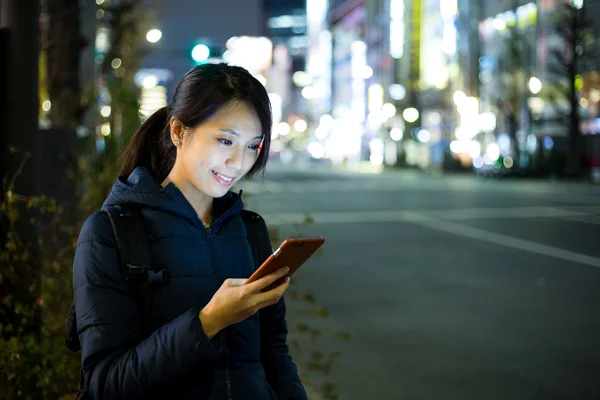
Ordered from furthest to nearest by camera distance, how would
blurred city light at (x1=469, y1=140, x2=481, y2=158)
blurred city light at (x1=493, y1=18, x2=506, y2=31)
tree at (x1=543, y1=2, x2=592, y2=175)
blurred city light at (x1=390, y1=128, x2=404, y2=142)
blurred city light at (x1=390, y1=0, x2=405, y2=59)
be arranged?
1. blurred city light at (x1=390, y1=128, x2=404, y2=142)
2. blurred city light at (x1=390, y1=0, x2=405, y2=59)
3. blurred city light at (x1=469, y1=140, x2=481, y2=158)
4. blurred city light at (x1=493, y1=18, x2=506, y2=31)
5. tree at (x1=543, y1=2, x2=592, y2=175)

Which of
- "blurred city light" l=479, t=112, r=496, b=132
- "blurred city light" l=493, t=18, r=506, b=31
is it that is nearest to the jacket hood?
"blurred city light" l=493, t=18, r=506, b=31

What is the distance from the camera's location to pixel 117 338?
1.76 meters

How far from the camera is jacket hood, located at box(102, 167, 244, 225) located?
188 cm

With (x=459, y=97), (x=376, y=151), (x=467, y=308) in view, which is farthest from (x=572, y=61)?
(x=376, y=151)

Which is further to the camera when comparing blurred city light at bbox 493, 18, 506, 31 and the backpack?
blurred city light at bbox 493, 18, 506, 31

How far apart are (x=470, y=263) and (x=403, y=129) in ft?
235

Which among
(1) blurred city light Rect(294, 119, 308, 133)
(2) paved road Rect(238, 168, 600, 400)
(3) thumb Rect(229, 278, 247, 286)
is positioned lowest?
(2) paved road Rect(238, 168, 600, 400)

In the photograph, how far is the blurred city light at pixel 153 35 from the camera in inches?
1155

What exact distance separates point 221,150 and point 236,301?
1.34ft

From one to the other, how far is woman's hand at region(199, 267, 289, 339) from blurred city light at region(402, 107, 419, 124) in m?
77.0

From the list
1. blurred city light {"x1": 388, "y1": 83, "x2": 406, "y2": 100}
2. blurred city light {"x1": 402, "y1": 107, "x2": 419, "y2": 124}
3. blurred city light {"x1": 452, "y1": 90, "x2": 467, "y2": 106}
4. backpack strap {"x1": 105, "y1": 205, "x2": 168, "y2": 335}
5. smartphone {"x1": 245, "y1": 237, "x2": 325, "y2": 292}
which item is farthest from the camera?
blurred city light {"x1": 388, "y1": 83, "x2": 406, "y2": 100}

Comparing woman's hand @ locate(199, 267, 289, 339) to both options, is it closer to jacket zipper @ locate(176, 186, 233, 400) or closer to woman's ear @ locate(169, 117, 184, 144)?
jacket zipper @ locate(176, 186, 233, 400)

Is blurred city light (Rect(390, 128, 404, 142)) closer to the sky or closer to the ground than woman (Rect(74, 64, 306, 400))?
closer to the sky

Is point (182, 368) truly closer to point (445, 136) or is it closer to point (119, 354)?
point (119, 354)
